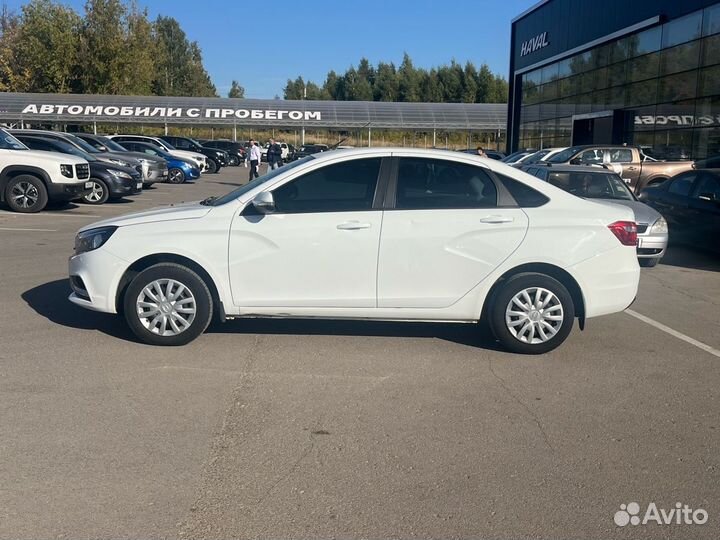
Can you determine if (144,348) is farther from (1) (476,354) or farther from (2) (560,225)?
(2) (560,225)

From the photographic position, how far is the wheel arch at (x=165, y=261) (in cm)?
594

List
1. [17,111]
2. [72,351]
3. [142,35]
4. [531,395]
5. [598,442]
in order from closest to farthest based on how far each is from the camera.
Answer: [598,442]
[531,395]
[72,351]
[17,111]
[142,35]

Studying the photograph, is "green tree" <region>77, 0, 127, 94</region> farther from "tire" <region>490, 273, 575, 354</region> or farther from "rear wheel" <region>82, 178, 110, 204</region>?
"tire" <region>490, 273, 575, 354</region>

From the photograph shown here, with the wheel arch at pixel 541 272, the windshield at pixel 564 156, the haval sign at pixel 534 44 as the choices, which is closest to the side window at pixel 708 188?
the wheel arch at pixel 541 272

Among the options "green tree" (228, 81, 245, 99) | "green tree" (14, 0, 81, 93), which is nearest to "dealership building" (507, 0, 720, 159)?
"green tree" (14, 0, 81, 93)

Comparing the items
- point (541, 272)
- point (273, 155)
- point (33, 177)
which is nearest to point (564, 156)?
point (273, 155)

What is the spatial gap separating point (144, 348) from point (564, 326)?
141 inches

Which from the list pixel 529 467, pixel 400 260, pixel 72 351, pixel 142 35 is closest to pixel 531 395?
pixel 529 467

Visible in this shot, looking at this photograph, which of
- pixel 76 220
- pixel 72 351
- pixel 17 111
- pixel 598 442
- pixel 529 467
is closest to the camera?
pixel 529 467

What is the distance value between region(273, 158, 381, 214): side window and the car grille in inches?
425

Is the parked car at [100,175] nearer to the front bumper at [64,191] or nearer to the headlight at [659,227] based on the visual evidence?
the front bumper at [64,191]

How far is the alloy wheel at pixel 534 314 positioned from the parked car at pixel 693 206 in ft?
20.7

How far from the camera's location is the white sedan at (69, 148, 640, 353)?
5.88 meters

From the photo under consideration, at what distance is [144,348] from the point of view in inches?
236
